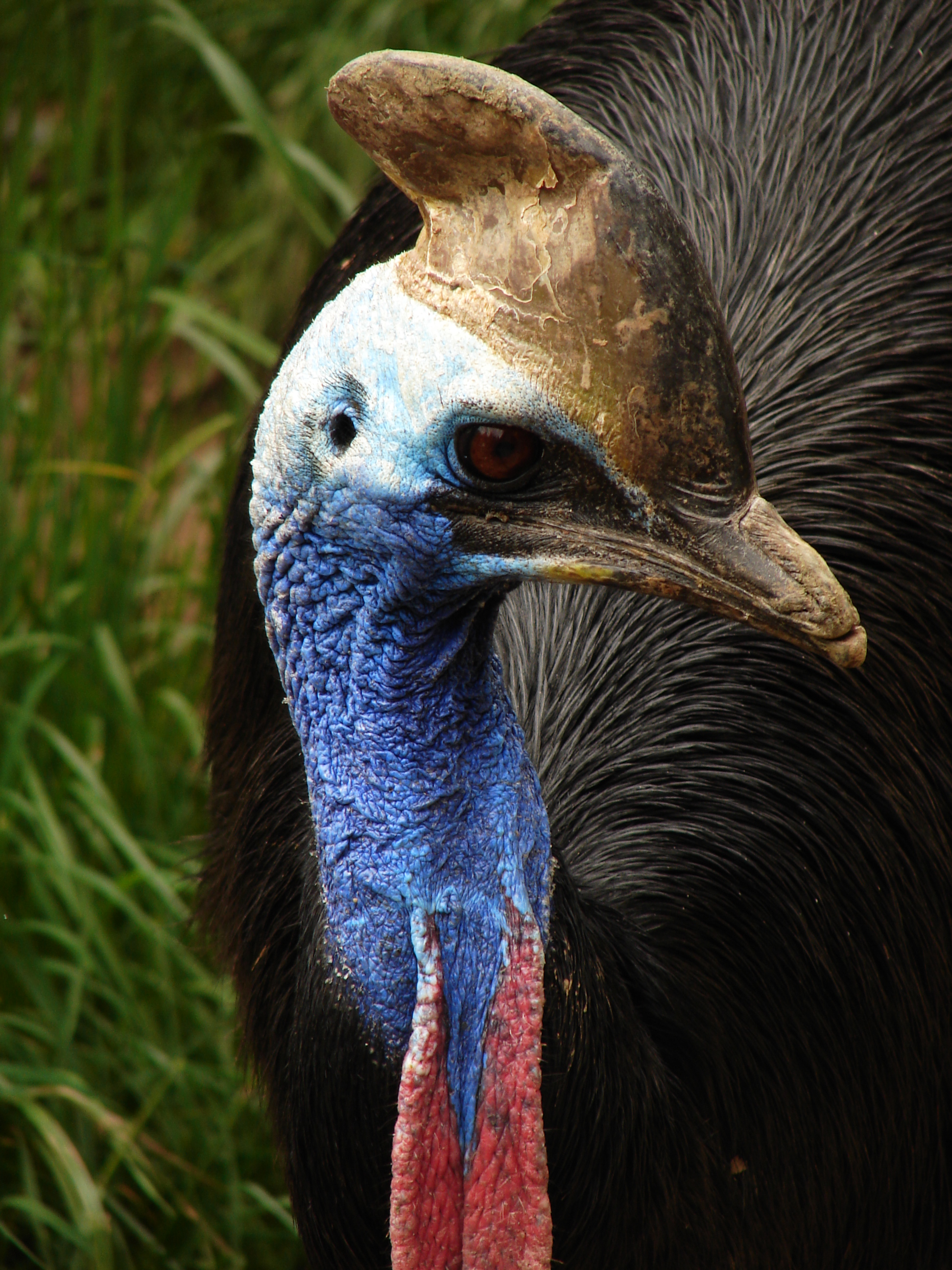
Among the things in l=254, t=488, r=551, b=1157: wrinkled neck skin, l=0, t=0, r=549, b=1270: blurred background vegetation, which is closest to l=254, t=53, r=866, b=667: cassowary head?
l=254, t=488, r=551, b=1157: wrinkled neck skin

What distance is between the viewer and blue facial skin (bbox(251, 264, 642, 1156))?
63.8 inches

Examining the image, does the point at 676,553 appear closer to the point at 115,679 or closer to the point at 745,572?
the point at 745,572

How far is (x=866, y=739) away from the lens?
2143mm

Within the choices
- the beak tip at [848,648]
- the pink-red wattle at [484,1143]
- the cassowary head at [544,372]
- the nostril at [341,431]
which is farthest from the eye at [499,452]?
the pink-red wattle at [484,1143]

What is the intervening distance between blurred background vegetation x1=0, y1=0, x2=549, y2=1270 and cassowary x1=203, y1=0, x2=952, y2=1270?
484 mm

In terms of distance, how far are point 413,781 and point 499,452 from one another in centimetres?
36

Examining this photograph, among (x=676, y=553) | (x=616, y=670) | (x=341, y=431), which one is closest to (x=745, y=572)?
(x=676, y=553)

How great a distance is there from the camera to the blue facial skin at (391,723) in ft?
5.32

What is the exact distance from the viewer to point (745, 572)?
1492mm

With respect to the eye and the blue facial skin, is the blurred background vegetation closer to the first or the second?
the blue facial skin

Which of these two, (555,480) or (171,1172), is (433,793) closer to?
(555,480)

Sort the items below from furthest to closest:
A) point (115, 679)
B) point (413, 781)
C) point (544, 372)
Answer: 1. point (115, 679)
2. point (413, 781)
3. point (544, 372)

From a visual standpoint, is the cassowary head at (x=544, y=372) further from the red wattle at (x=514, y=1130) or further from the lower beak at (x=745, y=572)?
the red wattle at (x=514, y=1130)

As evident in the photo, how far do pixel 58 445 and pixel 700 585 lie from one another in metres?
2.25
